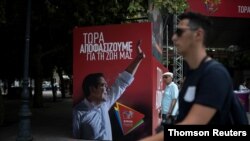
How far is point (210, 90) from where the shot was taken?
278cm

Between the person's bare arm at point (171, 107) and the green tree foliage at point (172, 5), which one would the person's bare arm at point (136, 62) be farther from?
the person's bare arm at point (171, 107)

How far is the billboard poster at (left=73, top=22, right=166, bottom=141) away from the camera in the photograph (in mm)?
12750

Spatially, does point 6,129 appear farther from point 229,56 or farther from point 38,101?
point 229,56

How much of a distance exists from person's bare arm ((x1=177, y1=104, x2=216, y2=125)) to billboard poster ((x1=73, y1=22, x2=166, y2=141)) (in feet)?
32.3

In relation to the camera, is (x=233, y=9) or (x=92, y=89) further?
(x=233, y=9)

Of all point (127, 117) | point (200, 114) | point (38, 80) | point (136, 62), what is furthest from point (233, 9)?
point (200, 114)

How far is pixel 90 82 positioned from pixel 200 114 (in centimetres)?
1074

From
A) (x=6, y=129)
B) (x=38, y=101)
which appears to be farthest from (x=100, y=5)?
(x=38, y=101)

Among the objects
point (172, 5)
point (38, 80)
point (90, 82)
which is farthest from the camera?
point (38, 80)

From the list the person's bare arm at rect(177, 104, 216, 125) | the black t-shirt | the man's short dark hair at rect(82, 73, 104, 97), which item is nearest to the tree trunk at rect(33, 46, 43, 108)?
the man's short dark hair at rect(82, 73, 104, 97)

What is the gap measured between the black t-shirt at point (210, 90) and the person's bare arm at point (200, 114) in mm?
25

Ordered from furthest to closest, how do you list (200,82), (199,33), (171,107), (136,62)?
1. (136,62)
2. (171,107)
3. (199,33)
4. (200,82)

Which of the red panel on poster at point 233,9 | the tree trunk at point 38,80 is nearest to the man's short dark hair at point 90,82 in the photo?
the tree trunk at point 38,80

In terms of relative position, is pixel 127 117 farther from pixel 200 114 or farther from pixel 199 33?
pixel 200 114
